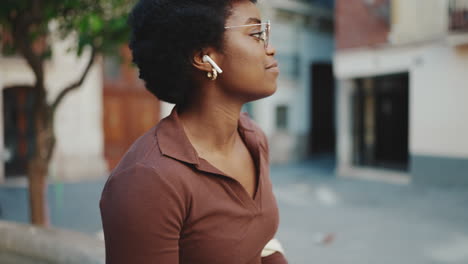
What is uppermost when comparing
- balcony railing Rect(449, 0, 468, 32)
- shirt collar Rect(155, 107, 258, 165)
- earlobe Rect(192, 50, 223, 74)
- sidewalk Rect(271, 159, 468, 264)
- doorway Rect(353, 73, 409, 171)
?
balcony railing Rect(449, 0, 468, 32)

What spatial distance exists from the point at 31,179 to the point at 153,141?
4.02 metres

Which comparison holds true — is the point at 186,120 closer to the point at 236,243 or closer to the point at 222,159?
the point at 222,159

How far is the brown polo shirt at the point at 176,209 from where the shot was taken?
3.84 ft

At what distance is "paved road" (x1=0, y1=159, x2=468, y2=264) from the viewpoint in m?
5.99

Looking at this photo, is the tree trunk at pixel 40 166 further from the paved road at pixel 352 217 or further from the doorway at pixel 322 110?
the doorway at pixel 322 110

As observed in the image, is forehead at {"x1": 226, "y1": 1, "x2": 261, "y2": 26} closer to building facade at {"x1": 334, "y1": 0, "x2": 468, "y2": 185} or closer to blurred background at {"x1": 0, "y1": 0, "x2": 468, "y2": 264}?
blurred background at {"x1": 0, "y1": 0, "x2": 468, "y2": 264}

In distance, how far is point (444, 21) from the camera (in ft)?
33.1

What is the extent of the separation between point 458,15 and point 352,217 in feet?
17.4

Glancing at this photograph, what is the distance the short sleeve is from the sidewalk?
16.0 ft

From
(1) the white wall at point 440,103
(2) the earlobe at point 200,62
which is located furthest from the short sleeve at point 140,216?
(1) the white wall at point 440,103

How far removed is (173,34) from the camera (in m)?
1.30

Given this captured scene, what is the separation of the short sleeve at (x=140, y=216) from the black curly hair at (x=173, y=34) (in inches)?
13.6

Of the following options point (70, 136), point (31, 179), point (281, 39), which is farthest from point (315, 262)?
point (281, 39)

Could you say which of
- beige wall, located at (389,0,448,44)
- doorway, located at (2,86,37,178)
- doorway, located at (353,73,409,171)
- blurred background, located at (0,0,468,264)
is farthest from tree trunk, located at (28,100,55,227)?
doorway, located at (353,73,409,171)
